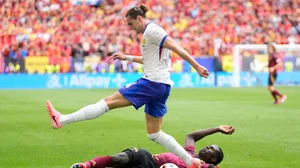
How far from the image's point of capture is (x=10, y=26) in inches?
1529

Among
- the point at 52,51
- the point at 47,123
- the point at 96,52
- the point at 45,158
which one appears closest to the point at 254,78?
the point at 96,52

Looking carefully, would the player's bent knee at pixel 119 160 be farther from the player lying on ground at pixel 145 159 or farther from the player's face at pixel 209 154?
the player's face at pixel 209 154

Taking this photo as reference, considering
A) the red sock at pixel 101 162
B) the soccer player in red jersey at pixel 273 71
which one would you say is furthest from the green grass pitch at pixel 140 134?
the red sock at pixel 101 162

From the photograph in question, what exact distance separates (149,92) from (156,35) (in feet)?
2.51

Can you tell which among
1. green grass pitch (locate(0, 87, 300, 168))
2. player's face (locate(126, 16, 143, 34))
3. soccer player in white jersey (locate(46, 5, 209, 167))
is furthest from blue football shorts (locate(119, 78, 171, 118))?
green grass pitch (locate(0, 87, 300, 168))

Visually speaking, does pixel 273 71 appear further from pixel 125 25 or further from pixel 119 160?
pixel 125 25

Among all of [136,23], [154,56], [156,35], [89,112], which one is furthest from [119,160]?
[136,23]

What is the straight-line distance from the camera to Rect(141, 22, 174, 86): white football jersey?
366 inches

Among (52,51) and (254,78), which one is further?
(254,78)

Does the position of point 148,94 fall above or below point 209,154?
above

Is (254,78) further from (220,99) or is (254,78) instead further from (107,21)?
(220,99)

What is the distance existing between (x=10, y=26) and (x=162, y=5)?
11.1 meters

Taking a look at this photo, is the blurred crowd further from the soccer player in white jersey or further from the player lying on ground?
the player lying on ground

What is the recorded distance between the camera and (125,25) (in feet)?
139
